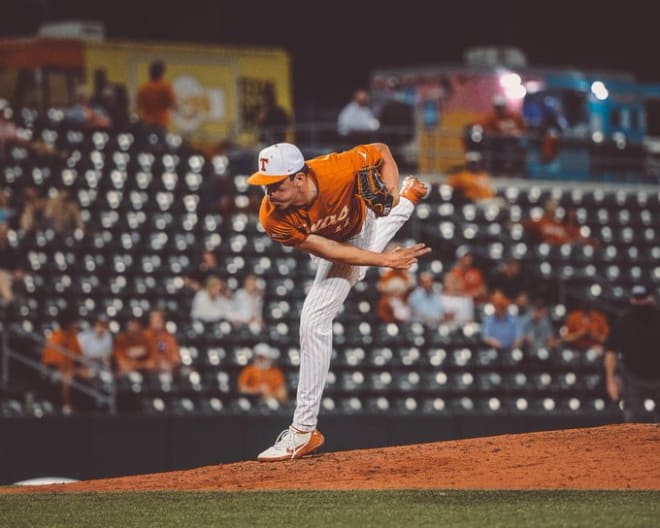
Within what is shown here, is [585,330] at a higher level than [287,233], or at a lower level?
lower

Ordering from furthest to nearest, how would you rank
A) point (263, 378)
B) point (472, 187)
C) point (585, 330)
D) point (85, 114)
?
point (472, 187)
point (85, 114)
point (585, 330)
point (263, 378)

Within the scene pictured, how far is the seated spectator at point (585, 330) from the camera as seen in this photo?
54.4ft

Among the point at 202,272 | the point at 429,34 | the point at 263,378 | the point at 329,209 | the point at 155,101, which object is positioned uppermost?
the point at 429,34

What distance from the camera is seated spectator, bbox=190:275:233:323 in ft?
52.2

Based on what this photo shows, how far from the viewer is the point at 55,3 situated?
2691cm

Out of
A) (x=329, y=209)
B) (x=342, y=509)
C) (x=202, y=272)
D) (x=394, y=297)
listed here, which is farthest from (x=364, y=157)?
(x=202, y=272)

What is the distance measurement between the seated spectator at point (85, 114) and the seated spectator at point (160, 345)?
4165mm

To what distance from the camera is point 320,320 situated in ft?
27.5

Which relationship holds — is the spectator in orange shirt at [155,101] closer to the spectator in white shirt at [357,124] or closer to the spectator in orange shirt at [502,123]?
the spectator in white shirt at [357,124]

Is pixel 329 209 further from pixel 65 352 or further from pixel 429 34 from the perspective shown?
pixel 429 34

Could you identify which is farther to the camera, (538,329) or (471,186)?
(471,186)

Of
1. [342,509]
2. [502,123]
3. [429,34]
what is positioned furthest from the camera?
[429,34]

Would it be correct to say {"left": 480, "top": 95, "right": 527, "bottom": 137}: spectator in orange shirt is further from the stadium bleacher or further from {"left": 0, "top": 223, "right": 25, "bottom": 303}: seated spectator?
{"left": 0, "top": 223, "right": 25, "bottom": 303}: seated spectator

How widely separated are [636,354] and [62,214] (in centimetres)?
726
